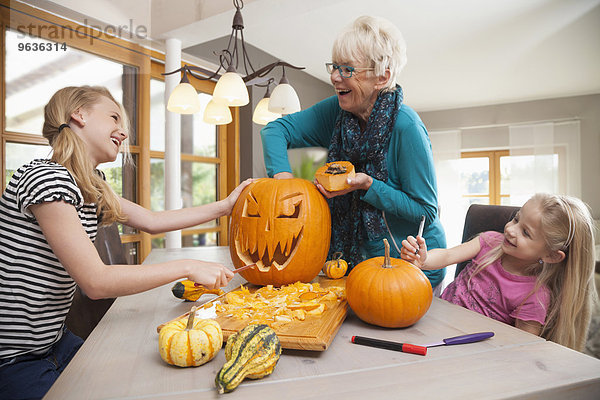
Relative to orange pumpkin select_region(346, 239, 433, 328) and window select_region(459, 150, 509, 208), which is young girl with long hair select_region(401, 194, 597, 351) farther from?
window select_region(459, 150, 509, 208)

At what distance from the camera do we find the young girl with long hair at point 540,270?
1037 mm

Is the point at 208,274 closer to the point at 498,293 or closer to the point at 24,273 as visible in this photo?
the point at 24,273

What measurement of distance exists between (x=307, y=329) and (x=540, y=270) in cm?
86

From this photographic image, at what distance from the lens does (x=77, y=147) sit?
39.2 inches

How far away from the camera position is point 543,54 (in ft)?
14.6

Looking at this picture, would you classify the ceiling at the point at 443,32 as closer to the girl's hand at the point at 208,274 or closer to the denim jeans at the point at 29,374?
the girl's hand at the point at 208,274

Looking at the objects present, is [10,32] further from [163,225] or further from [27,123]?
[163,225]

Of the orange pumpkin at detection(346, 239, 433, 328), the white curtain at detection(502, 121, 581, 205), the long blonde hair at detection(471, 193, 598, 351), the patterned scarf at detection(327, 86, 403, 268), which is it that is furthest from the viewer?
the white curtain at detection(502, 121, 581, 205)

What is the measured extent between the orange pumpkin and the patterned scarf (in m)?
0.35

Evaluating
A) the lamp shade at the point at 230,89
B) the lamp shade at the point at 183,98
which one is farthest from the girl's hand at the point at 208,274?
the lamp shade at the point at 183,98

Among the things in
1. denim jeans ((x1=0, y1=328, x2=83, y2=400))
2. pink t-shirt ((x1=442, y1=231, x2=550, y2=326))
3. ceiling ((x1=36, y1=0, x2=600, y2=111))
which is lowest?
denim jeans ((x1=0, y1=328, x2=83, y2=400))

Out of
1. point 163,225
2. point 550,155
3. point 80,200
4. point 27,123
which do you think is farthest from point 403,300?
point 550,155

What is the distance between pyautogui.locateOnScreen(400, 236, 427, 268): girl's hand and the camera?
0.98 metres

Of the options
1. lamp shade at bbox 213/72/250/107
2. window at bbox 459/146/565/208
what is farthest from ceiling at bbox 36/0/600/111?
window at bbox 459/146/565/208
